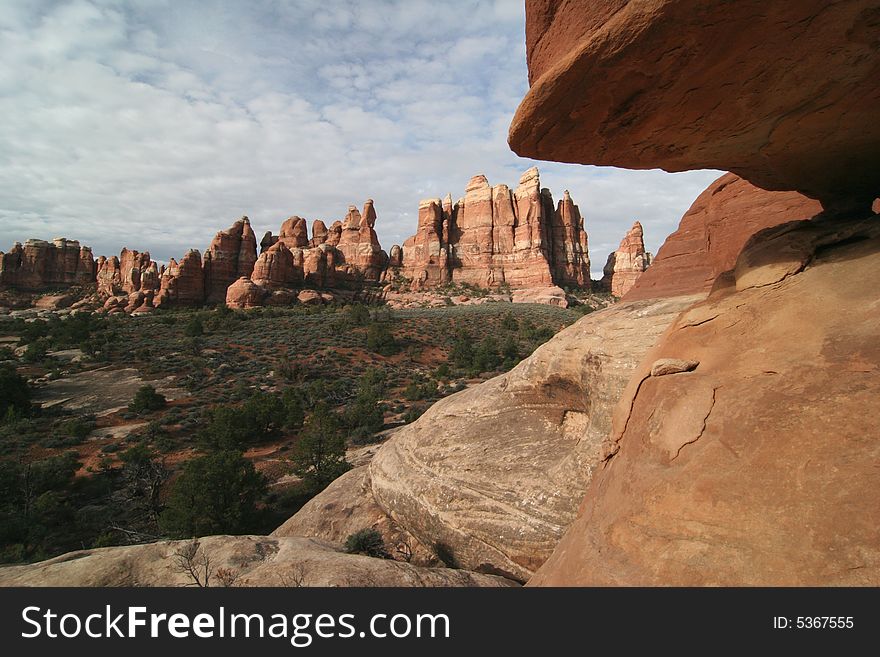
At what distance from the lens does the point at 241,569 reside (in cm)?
531

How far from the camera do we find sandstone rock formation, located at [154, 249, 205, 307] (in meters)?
68.6

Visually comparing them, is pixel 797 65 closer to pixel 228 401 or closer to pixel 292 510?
pixel 292 510

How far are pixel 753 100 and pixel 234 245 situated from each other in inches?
3471

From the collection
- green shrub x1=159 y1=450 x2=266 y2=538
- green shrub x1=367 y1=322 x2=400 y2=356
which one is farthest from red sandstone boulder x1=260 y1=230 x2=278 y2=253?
green shrub x1=159 y1=450 x2=266 y2=538

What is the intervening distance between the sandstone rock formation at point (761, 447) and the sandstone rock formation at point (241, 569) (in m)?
2.55

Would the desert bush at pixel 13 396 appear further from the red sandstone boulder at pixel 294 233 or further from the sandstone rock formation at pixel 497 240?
the red sandstone boulder at pixel 294 233

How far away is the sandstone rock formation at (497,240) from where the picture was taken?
267ft

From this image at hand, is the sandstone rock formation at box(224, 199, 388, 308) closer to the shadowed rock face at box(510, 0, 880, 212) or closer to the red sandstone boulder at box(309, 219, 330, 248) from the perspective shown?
the red sandstone boulder at box(309, 219, 330, 248)

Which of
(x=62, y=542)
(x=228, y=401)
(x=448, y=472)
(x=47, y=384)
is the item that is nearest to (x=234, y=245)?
(x=47, y=384)

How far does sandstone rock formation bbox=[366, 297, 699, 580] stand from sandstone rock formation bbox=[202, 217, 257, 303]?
7750cm

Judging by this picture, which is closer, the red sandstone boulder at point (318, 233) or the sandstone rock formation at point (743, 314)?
the sandstone rock formation at point (743, 314)

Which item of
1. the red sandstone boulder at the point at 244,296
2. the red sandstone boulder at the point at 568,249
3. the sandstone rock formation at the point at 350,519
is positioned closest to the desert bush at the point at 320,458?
the sandstone rock formation at the point at 350,519

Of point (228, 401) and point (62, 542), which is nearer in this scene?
point (62, 542)
